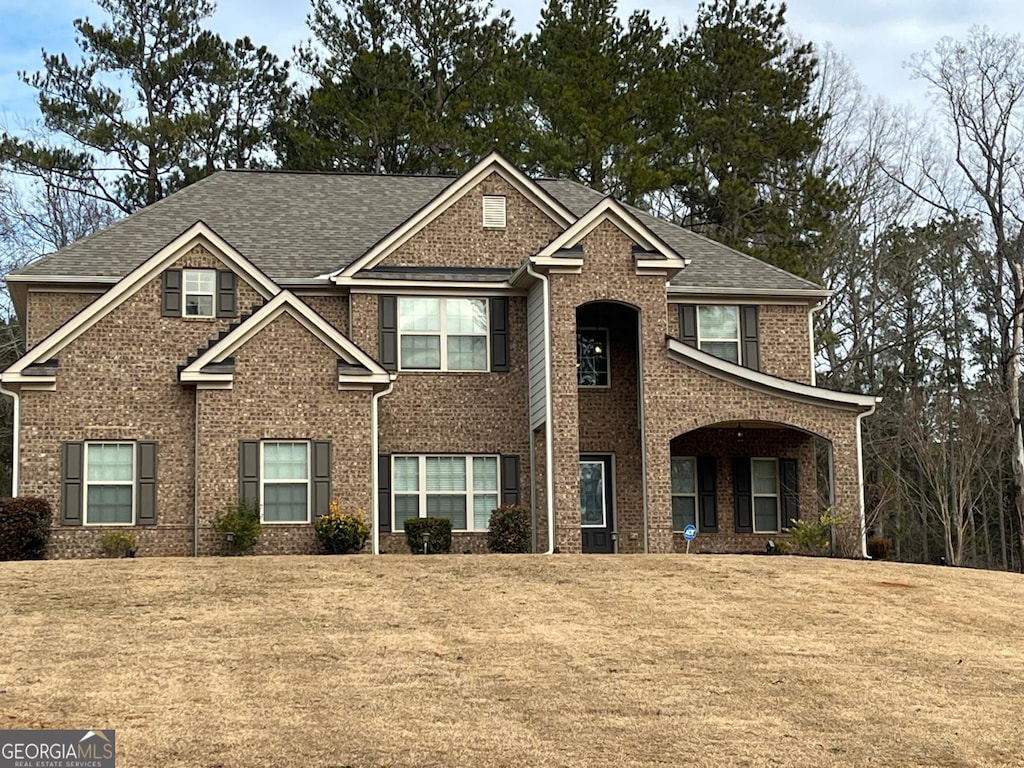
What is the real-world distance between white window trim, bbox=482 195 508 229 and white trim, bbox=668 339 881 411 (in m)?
4.44

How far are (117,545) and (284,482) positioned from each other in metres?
3.06

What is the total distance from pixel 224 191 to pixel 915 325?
26065 mm

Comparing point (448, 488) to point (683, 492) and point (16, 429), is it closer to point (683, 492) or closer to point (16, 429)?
point (683, 492)

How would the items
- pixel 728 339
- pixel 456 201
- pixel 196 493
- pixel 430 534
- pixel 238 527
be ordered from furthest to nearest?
pixel 728 339, pixel 456 201, pixel 430 534, pixel 196 493, pixel 238 527

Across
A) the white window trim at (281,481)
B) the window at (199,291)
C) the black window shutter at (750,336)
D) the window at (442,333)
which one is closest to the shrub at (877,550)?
the black window shutter at (750,336)

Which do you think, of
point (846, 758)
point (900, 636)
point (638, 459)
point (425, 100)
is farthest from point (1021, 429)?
point (846, 758)

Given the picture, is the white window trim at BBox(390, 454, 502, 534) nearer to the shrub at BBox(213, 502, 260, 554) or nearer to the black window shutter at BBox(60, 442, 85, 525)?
the shrub at BBox(213, 502, 260, 554)

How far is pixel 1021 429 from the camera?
40.7m

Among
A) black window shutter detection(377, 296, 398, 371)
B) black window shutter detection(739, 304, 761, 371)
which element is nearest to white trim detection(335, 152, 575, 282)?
black window shutter detection(377, 296, 398, 371)

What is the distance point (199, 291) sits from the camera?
27.1 meters

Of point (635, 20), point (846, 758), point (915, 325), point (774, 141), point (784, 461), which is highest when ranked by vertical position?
point (635, 20)

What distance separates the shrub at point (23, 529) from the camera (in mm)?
23812

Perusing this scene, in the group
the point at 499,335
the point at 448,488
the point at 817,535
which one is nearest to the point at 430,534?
the point at 448,488

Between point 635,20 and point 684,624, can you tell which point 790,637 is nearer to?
point 684,624
